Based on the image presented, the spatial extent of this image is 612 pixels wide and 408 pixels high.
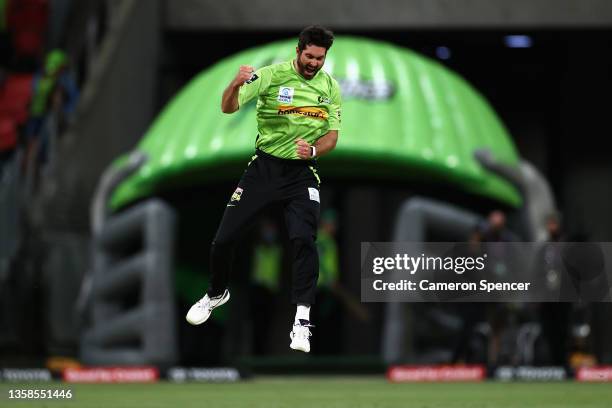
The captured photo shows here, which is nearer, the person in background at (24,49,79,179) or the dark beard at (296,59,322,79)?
the dark beard at (296,59,322,79)

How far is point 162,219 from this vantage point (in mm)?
13758

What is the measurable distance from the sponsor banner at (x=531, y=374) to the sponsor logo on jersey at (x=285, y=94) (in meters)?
6.09

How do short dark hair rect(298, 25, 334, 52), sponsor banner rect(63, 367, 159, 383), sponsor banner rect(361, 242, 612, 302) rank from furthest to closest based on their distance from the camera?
sponsor banner rect(63, 367, 159, 383)
sponsor banner rect(361, 242, 612, 302)
short dark hair rect(298, 25, 334, 52)

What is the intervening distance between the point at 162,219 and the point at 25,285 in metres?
2.05

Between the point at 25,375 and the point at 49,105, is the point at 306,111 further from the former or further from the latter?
the point at 49,105

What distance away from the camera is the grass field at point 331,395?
857cm

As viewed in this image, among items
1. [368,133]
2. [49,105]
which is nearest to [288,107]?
[368,133]

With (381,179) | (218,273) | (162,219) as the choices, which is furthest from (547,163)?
(218,273)

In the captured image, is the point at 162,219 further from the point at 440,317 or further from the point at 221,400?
the point at 221,400

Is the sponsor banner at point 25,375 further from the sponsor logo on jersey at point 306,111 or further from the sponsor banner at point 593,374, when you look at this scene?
the sponsor logo on jersey at point 306,111

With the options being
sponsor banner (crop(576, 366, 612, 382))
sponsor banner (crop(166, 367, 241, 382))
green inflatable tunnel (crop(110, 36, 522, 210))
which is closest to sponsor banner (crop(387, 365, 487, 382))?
sponsor banner (crop(576, 366, 612, 382))

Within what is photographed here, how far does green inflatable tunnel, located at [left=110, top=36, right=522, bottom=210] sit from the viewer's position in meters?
13.9

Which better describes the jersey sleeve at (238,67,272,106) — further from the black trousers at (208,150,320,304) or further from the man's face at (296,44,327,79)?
the black trousers at (208,150,320,304)

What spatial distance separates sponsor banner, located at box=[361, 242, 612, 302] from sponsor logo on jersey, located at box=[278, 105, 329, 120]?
102 cm
